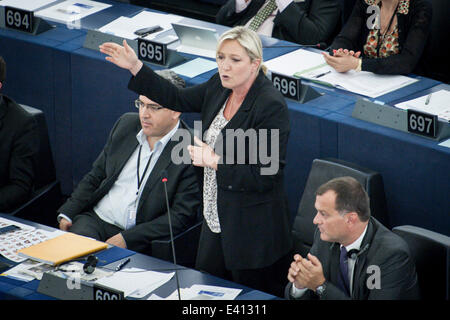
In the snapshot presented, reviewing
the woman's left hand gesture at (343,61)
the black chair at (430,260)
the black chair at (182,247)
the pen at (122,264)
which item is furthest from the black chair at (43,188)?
the black chair at (430,260)

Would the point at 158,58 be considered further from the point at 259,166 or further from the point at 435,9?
the point at 435,9

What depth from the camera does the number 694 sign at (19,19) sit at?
17.0 ft

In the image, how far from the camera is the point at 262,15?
5352 mm

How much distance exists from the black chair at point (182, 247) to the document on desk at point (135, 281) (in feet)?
1.52

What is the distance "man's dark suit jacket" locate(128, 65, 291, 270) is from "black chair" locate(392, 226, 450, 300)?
49 centimetres

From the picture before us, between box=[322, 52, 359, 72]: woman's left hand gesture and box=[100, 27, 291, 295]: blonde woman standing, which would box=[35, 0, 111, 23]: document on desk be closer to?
box=[322, 52, 359, 72]: woman's left hand gesture

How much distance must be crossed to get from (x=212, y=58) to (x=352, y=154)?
46.2 inches

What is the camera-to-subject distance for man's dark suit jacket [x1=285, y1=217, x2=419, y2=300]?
3.13 metres

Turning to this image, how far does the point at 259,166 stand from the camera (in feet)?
10.8

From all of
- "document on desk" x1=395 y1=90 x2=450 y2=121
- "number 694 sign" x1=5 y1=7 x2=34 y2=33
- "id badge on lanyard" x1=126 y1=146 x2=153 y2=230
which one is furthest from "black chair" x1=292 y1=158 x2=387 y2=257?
"number 694 sign" x1=5 y1=7 x2=34 y2=33

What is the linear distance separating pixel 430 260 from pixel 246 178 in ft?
2.42

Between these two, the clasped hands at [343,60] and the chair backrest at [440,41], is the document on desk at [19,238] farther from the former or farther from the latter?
the chair backrest at [440,41]

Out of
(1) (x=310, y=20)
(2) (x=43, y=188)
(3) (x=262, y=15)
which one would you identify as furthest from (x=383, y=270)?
(3) (x=262, y=15)
